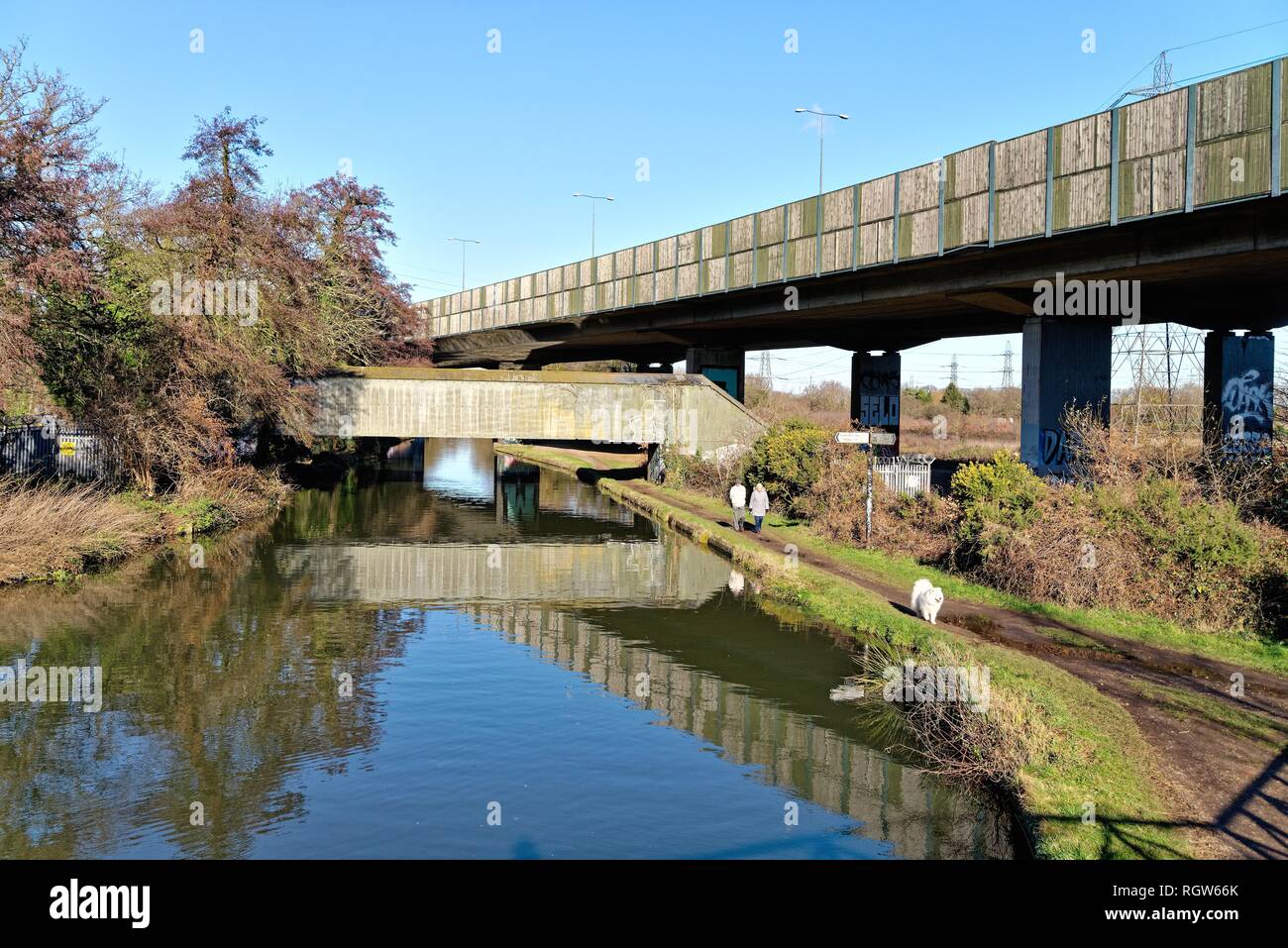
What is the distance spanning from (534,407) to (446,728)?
98.6ft

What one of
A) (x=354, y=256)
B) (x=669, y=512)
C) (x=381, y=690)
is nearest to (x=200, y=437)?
(x=669, y=512)

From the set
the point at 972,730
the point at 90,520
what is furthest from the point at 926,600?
the point at 90,520

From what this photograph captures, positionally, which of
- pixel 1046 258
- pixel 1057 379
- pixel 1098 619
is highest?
pixel 1046 258

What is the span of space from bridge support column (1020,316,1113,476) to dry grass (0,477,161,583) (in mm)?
24244

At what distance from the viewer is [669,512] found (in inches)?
1363

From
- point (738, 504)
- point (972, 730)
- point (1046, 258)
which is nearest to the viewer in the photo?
point (972, 730)

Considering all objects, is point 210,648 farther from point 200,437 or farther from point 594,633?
point 200,437

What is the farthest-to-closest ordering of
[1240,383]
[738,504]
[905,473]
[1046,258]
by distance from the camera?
1. [1240,383]
2. [905,473]
3. [738,504]
4. [1046,258]

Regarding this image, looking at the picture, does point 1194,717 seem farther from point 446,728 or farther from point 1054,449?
point 1054,449

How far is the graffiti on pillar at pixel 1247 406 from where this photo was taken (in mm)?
33569

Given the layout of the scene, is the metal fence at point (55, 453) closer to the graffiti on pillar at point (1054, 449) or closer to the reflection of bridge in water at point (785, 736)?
the reflection of bridge in water at point (785, 736)

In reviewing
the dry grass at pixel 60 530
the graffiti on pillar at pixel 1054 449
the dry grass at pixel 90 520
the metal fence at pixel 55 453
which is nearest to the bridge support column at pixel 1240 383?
the graffiti on pillar at pixel 1054 449

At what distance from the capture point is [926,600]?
17453 millimetres
